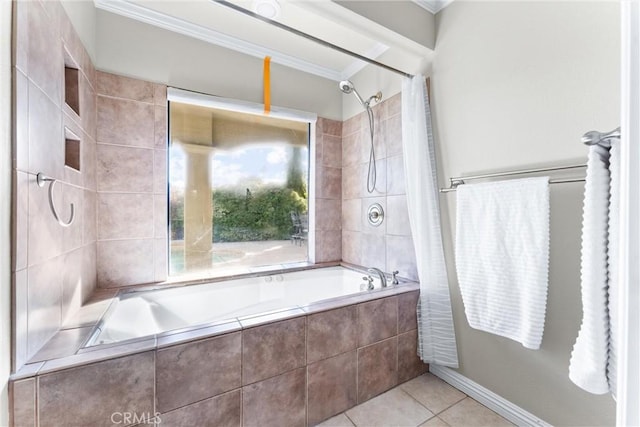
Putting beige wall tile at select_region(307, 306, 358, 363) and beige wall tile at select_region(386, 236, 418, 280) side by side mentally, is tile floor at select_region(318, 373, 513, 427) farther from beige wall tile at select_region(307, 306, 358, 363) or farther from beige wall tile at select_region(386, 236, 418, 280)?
beige wall tile at select_region(386, 236, 418, 280)

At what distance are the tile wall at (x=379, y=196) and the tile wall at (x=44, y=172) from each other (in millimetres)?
1996

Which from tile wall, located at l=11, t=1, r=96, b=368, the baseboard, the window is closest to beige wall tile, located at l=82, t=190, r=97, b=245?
tile wall, located at l=11, t=1, r=96, b=368

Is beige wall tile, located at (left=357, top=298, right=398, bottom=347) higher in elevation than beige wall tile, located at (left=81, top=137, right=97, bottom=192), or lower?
lower

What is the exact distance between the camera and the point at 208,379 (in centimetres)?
114

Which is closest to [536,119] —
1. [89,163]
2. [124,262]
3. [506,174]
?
[506,174]

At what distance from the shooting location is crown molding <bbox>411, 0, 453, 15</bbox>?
1.75 metres

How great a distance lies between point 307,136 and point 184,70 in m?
1.15

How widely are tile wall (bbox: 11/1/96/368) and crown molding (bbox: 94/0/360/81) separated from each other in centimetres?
51

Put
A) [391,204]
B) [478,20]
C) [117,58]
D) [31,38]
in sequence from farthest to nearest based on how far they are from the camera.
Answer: [391,204], [117,58], [478,20], [31,38]

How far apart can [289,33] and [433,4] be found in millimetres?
1035

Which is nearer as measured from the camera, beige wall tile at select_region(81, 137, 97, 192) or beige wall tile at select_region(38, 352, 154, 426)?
beige wall tile at select_region(38, 352, 154, 426)

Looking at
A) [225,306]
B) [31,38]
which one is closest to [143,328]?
[225,306]

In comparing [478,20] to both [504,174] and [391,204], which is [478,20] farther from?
[391,204]

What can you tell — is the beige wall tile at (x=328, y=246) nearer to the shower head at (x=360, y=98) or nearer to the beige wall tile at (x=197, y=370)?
the shower head at (x=360, y=98)
